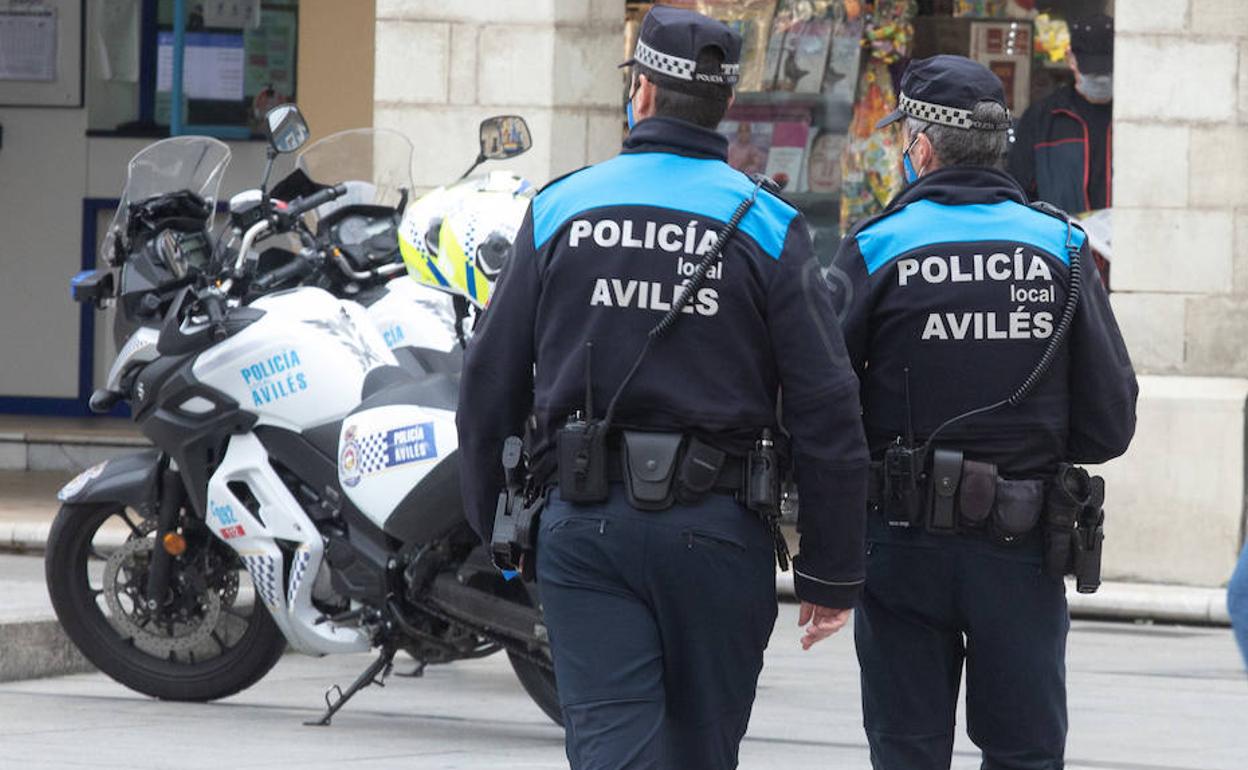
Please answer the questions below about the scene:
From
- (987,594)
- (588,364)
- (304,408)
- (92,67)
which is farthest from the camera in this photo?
(92,67)

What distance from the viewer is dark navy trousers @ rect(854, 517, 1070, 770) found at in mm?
4660

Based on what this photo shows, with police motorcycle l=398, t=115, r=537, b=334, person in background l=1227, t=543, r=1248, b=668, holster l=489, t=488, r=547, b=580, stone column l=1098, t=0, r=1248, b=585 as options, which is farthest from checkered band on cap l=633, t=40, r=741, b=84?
stone column l=1098, t=0, r=1248, b=585

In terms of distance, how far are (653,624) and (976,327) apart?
96 cm

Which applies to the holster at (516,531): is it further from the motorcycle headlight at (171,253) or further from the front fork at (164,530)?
the motorcycle headlight at (171,253)

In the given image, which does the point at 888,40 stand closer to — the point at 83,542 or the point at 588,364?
the point at 83,542

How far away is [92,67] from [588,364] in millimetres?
12048

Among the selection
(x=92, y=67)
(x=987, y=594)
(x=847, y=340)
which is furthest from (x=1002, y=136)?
(x=92, y=67)

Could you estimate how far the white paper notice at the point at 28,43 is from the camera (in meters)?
15.5

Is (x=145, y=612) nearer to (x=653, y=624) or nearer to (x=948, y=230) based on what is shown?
(x=948, y=230)

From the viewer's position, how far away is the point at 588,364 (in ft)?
13.6

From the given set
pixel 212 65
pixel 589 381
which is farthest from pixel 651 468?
pixel 212 65

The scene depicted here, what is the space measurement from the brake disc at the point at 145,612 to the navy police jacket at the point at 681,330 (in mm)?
3458

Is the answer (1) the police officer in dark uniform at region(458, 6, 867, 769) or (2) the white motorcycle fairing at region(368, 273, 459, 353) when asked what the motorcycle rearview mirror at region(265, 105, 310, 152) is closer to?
(2) the white motorcycle fairing at region(368, 273, 459, 353)

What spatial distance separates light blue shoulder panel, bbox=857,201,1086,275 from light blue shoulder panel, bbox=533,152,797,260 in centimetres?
53
